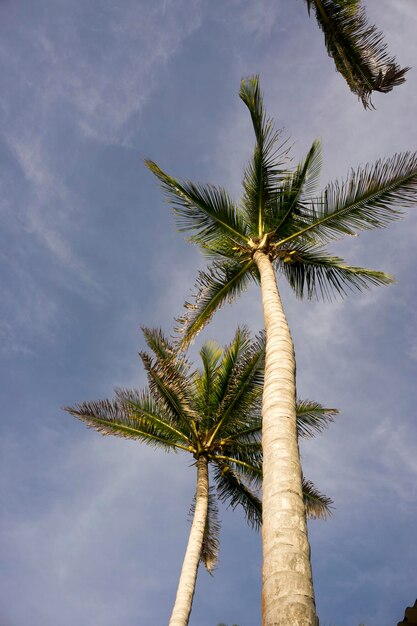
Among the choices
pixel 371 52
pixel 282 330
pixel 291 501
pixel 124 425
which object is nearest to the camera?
pixel 291 501

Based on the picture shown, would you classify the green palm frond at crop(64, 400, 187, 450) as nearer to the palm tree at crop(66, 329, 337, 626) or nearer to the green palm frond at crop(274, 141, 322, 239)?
the palm tree at crop(66, 329, 337, 626)

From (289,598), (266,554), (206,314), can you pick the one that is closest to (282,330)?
(266,554)

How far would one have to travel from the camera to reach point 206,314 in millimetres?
10258

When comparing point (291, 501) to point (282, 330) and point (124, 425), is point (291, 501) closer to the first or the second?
point (282, 330)

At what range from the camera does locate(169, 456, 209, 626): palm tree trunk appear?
28.2 feet

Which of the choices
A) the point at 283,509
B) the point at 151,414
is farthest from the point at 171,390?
the point at 283,509

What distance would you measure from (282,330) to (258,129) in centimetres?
490

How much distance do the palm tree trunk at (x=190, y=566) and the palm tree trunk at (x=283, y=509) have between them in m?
5.77

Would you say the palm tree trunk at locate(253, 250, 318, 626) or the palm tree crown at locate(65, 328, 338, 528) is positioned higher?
the palm tree crown at locate(65, 328, 338, 528)

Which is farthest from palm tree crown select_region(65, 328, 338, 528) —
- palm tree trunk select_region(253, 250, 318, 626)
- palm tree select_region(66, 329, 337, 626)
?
palm tree trunk select_region(253, 250, 318, 626)

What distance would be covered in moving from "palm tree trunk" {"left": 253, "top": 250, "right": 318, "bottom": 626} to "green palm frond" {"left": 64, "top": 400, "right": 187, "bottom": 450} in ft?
22.2

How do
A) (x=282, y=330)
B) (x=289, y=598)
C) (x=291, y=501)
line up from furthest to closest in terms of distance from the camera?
(x=282, y=330), (x=291, y=501), (x=289, y=598)

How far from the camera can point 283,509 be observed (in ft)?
12.2

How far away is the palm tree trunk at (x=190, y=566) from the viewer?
8.60 metres
